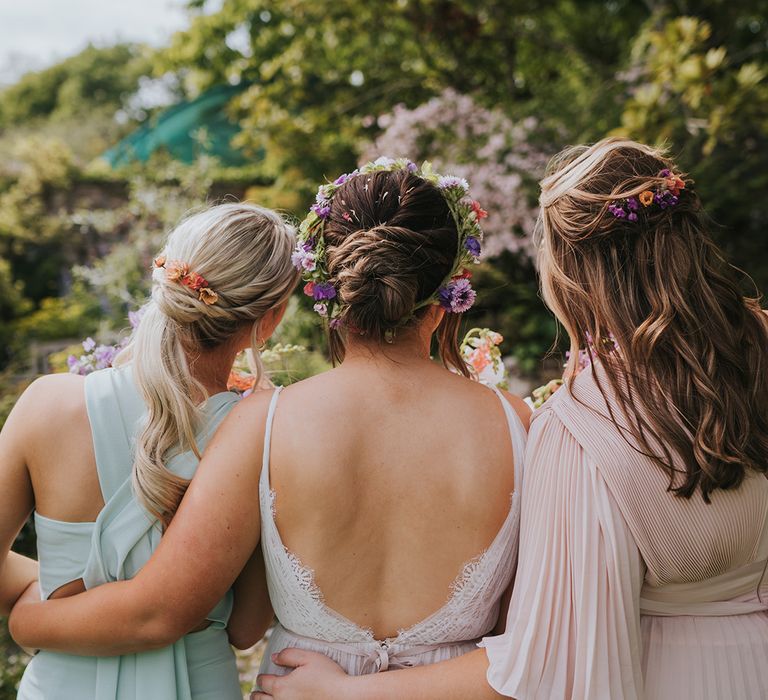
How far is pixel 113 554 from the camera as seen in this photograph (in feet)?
5.44

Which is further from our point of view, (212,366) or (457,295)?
(212,366)

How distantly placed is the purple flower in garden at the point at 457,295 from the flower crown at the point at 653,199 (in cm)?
36

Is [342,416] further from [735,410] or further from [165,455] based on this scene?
[735,410]

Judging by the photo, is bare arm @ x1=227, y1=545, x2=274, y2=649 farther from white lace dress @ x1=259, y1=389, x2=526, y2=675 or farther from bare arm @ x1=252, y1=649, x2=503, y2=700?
bare arm @ x1=252, y1=649, x2=503, y2=700

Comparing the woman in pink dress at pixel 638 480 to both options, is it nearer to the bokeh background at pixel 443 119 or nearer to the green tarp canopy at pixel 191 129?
the bokeh background at pixel 443 119

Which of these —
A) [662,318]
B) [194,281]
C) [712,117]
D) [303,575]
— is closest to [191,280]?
[194,281]

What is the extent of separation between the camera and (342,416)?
5.08 ft

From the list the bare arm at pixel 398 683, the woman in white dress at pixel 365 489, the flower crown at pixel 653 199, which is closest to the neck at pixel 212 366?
the woman in white dress at pixel 365 489

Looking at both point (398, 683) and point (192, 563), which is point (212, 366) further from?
point (398, 683)

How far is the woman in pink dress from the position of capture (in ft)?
4.64

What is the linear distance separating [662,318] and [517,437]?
15.6 inches

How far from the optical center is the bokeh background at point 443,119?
22.0 feet

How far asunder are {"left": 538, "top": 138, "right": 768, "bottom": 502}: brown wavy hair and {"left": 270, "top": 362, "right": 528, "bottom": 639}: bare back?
31 centimetres

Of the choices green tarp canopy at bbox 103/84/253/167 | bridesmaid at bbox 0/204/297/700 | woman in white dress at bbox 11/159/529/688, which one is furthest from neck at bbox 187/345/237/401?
green tarp canopy at bbox 103/84/253/167
